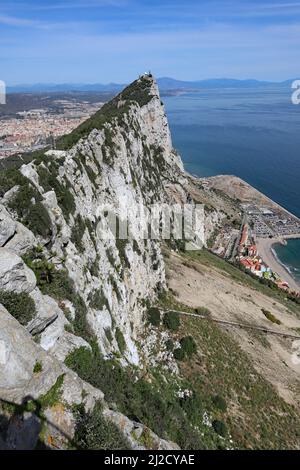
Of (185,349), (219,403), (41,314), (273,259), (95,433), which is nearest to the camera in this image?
(95,433)

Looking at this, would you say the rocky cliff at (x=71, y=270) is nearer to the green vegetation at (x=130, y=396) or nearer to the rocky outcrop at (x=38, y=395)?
the rocky outcrop at (x=38, y=395)

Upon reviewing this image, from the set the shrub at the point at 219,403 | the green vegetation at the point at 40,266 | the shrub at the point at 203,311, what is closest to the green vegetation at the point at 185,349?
the shrub at the point at 219,403

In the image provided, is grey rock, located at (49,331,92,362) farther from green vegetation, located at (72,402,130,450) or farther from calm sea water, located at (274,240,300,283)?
calm sea water, located at (274,240,300,283)

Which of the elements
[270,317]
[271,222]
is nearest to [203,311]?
[270,317]

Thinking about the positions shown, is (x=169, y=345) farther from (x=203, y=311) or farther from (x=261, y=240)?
(x=261, y=240)

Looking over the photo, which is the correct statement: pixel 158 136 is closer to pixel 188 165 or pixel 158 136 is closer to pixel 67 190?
pixel 67 190

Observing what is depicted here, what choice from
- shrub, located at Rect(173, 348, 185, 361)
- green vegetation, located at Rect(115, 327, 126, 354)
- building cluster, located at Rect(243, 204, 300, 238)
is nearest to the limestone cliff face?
green vegetation, located at Rect(115, 327, 126, 354)
